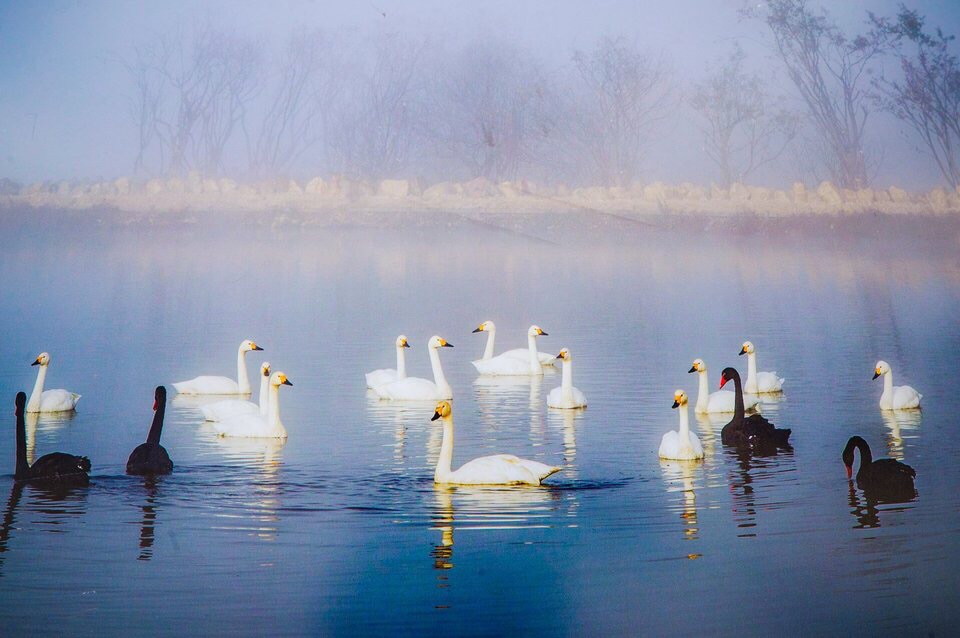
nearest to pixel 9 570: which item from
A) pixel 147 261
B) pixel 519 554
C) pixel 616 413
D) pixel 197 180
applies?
pixel 519 554

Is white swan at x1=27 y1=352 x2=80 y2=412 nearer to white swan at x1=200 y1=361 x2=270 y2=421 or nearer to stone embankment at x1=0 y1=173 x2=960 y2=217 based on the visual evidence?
white swan at x1=200 y1=361 x2=270 y2=421

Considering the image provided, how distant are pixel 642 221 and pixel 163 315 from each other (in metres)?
34.5

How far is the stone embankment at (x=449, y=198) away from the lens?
55750mm

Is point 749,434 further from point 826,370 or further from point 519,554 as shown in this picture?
point 826,370

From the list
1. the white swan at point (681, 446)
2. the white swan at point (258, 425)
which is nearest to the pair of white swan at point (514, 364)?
the white swan at point (258, 425)

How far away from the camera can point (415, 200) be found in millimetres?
60656

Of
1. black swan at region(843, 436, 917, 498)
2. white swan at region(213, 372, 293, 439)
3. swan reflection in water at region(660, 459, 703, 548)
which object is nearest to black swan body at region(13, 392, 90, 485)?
white swan at region(213, 372, 293, 439)

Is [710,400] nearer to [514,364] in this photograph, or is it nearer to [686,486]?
[686,486]

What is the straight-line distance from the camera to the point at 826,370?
57.8 feet

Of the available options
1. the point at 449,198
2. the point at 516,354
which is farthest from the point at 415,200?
the point at 516,354

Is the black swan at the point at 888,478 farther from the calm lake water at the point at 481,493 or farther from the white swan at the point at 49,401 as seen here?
the white swan at the point at 49,401

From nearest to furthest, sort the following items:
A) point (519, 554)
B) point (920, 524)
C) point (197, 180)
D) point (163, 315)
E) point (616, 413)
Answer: point (519, 554), point (920, 524), point (616, 413), point (163, 315), point (197, 180)

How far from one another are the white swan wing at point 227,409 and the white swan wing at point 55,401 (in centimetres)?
159

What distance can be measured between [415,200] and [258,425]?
48550 mm
